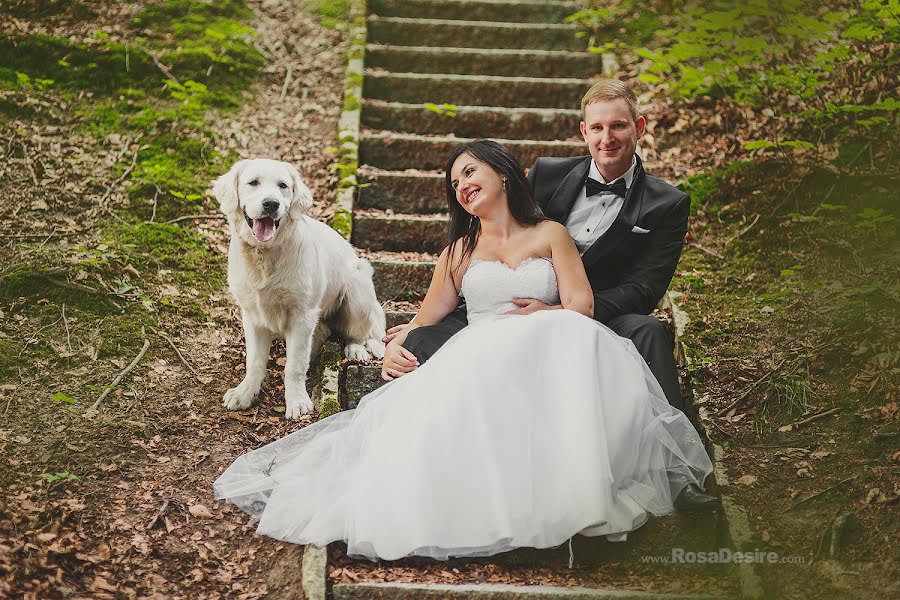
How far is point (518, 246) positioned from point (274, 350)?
1.93 metres

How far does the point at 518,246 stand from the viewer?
3869 millimetres

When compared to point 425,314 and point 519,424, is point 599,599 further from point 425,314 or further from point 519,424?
point 425,314

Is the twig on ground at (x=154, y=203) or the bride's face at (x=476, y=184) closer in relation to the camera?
the bride's face at (x=476, y=184)

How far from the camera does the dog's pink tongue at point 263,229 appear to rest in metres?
4.03

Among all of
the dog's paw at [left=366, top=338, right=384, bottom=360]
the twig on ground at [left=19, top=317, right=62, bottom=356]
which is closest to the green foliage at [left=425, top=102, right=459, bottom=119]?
the dog's paw at [left=366, top=338, right=384, bottom=360]

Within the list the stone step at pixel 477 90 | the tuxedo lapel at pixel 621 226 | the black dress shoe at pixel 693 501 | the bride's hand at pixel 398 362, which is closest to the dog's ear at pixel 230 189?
the bride's hand at pixel 398 362

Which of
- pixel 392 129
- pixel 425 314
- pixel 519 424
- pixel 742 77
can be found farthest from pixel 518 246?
pixel 742 77

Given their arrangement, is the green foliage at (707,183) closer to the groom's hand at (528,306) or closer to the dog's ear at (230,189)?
the groom's hand at (528,306)

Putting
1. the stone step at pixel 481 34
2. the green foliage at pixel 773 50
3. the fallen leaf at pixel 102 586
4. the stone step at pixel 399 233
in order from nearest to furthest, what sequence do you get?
the fallen leaf at pixel 102 586
the green foliage at pixel 773 50
the stone step at pixel 399 233
the stone step at pixel 481 34

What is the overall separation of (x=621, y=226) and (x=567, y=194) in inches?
14.7

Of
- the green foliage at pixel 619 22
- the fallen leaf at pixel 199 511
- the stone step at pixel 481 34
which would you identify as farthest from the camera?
the stone step at pixel 481 34

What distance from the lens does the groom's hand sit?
3682 millimetres

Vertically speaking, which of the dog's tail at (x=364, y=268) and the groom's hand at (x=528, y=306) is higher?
the groom's hand at (x=528, y=306)

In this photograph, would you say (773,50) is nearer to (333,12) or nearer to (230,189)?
(333,12)
